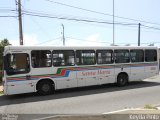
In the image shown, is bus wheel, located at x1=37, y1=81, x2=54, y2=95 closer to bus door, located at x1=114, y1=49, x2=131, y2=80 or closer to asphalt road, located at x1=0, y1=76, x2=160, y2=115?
asphalt road, located at x1=0, y1=76, x2=160, y2=115

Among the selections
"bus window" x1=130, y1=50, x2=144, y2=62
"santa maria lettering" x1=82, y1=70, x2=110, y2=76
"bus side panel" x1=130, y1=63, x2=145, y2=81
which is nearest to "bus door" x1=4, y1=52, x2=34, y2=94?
"santa maria lettering" x1=82, y1=70, x2=110, y2=76

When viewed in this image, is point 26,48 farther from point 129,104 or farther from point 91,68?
point 129,104

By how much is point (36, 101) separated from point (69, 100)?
1.55m

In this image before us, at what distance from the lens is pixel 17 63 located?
13094 millimetres

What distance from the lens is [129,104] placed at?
35.5 ft

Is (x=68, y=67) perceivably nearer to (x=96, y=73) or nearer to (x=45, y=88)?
(x=45, y=88)

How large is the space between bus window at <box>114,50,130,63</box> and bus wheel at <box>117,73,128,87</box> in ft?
3.00

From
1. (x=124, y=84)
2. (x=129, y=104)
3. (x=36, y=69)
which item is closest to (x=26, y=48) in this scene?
(x=36, y=69)

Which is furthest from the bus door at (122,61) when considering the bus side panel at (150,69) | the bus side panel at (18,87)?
the bus side panel at (18,87)

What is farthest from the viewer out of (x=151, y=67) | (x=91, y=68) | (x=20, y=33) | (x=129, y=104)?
(x=20, y=33)

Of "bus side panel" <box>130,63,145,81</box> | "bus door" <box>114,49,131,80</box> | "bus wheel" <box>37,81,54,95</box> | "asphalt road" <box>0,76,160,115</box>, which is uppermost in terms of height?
"bus door" <box>114,49,131,80</box>

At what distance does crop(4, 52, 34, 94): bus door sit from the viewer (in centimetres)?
1286

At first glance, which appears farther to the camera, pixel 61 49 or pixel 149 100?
pixel 61 49

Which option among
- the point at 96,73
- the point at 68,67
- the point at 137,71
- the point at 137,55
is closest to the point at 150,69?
the point at 137,71
